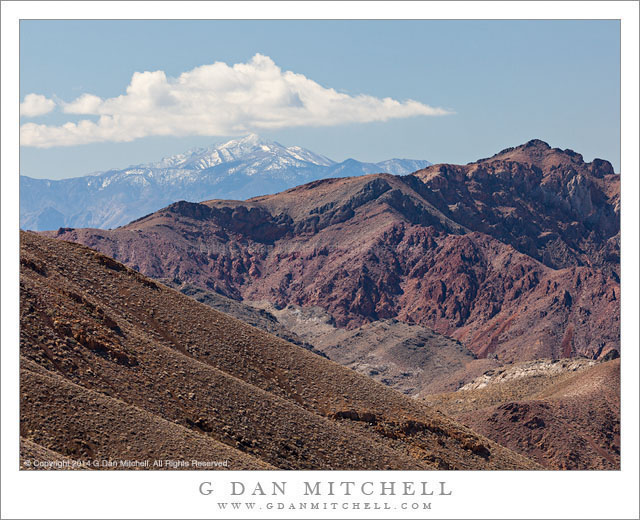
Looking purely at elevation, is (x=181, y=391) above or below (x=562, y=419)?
above

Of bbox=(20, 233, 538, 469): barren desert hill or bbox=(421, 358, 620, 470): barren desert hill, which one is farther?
bbox=(421, 358, 620, 470): barren desert hill

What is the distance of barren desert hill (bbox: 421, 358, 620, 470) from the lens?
81.9 m

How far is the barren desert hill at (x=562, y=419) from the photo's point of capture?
81.9 meters

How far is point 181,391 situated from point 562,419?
48994 millimetres

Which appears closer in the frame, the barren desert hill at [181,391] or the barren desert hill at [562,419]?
the barren desert hill at [181,391]

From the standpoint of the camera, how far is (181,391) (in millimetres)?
50062

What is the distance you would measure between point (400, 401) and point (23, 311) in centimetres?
2627

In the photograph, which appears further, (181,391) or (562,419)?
(562,419)

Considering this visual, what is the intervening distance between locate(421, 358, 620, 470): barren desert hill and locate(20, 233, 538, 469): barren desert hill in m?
20.7

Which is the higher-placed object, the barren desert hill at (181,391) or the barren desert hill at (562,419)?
the barren desert hill at (181,391)

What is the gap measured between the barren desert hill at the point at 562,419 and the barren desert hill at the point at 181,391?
20.7 meters

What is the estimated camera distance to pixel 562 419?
3371 inches

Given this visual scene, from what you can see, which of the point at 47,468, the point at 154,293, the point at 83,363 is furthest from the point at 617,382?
the point at 47,468

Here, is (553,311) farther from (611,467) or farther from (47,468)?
(47,468)
